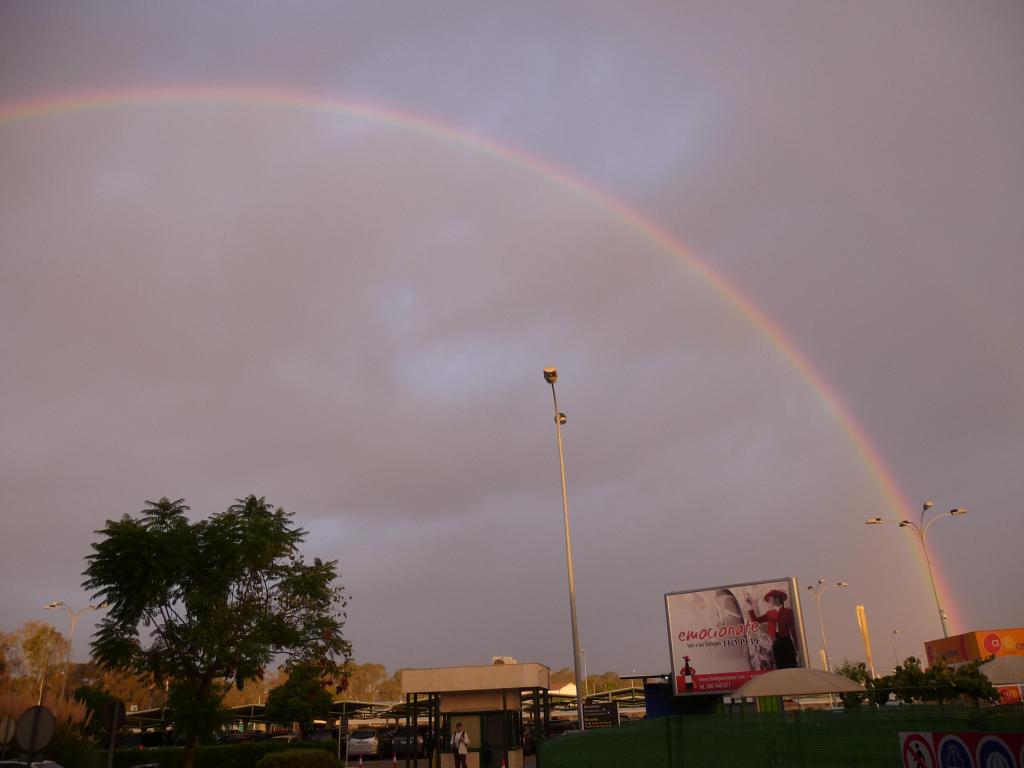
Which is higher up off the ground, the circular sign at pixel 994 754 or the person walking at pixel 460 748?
the circular sign at pixel 994 754

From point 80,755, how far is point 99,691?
86.7 feet

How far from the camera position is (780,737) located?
36.5ft

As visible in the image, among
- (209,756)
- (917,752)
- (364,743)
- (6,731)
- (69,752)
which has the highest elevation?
(6,731)

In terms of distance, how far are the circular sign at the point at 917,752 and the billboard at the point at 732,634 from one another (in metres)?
21.2

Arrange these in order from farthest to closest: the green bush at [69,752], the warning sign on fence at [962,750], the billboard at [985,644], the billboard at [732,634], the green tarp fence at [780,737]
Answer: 1. the billboard at [985,644]
2. the billboard at [732,634]
3. the green bush at [69,752]
4. the green tarp fence at [780,737]
5. the warning sign on fence at [962,750]

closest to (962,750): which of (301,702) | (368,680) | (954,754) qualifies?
(954,754)

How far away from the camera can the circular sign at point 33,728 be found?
13305mm

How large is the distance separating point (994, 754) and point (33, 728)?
14.6 m

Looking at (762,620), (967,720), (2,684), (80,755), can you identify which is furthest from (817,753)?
(2,684)

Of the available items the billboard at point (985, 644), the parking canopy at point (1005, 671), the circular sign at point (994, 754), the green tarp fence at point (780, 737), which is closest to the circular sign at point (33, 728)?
Result: the green tarp fence at point (780, 737)

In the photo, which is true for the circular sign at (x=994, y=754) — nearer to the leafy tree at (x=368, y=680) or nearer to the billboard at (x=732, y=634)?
the billboard at (x=732, y=634)

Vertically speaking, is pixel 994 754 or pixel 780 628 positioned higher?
pixel 780 628

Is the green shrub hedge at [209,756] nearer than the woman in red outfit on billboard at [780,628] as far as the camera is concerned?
No

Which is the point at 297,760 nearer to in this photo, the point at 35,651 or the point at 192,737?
the point at 192,737
